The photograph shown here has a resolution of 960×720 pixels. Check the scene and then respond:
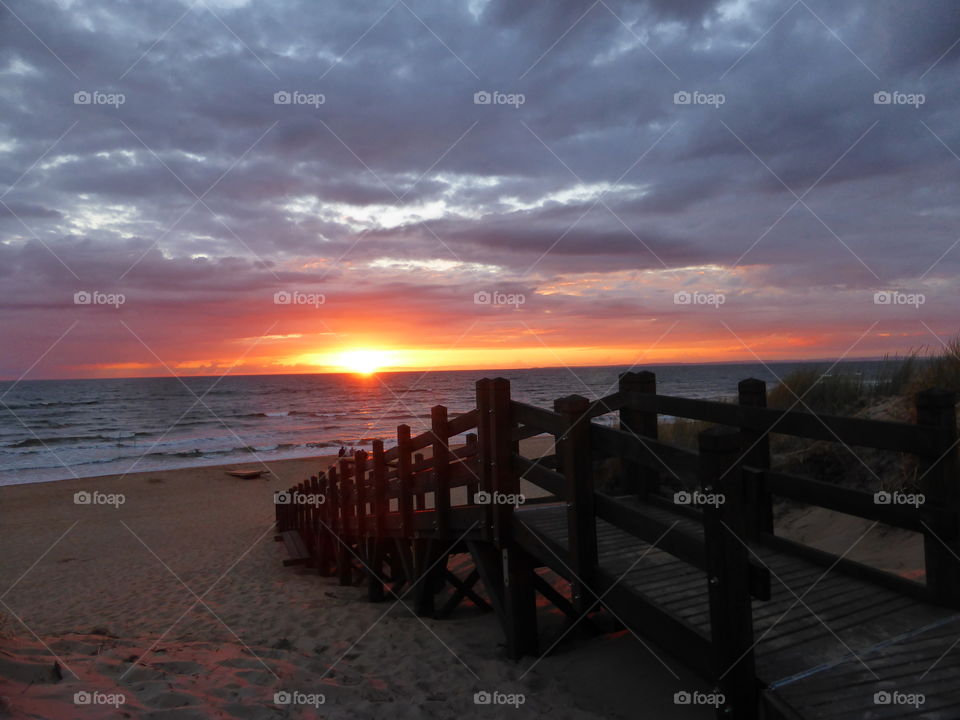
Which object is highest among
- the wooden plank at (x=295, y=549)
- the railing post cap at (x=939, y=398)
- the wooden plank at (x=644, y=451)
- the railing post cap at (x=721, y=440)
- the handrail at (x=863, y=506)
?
the railing post cap at (x=939, y=398)

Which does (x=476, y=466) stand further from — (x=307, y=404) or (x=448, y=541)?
(x=307, y=404)

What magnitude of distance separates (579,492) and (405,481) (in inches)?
130

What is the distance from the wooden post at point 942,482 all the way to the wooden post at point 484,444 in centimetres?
285

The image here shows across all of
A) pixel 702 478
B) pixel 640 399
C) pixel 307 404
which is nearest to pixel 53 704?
pixel 702 478

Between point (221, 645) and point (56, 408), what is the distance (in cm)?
6473

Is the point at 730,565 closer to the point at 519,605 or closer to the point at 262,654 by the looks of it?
the point at 519,605

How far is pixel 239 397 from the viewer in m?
73.3

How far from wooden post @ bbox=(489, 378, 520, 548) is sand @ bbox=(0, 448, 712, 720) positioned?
1056 mm

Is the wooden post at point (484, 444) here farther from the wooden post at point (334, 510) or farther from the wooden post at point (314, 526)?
the wooden post at point (314, 526)

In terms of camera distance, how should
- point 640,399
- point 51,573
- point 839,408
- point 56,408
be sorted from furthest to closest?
1. point 56,408
2. point 51,573
3. point 839,408
4. point 640,399

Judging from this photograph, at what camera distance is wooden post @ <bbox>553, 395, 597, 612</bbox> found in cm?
394

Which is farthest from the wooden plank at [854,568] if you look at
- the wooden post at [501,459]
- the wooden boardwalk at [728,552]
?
the wooden post at [501,459]

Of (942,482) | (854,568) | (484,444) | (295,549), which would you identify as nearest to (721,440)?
(942,482)

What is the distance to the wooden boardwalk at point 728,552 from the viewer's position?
9.25 feet
